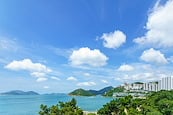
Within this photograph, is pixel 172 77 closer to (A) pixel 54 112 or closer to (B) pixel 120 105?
(B) pixel 120 105

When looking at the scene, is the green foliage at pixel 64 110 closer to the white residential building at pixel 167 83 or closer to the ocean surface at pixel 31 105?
the ocean surface at pixel 31 105

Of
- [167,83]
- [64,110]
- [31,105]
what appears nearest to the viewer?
[64,110]

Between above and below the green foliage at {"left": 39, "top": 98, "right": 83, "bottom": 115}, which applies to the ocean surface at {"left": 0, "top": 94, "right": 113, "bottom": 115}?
below

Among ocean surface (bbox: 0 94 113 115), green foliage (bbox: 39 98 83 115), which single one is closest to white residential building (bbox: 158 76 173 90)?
ocean surface (bbox: 0 94 113 115)

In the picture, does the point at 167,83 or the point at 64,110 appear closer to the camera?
the point at 64,110

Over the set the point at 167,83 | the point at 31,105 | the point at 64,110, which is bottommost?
the point at 31,105

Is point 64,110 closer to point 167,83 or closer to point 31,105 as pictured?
point 31,105

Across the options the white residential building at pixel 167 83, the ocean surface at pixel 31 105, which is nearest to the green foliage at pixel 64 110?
the ocean surface at pixel 31 105

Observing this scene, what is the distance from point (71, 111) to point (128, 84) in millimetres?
110358

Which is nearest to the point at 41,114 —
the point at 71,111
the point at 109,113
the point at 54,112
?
the point at 54,112

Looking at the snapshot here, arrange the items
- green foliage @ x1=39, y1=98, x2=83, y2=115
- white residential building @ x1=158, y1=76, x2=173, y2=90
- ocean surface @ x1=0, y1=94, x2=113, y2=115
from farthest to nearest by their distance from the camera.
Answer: white residential building @ x1=158, y1=76, x2=173, y2=90, ocean surface @ x1=0, y1=94, x2=113, y2=115, green foliage @ x1=39, y1=98, x2=83, y2=115

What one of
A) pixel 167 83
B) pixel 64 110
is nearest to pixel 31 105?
pixel 167 83

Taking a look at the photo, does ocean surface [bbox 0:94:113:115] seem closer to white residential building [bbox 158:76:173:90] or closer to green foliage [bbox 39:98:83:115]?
white residential building [bbox 158:76:173:90]

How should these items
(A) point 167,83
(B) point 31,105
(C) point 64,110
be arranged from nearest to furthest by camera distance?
(C) point 64,110
(B) point 31,105
(A) point 167,83
